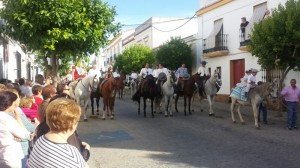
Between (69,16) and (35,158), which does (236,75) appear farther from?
(35,158)

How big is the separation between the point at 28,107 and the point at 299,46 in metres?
10.8

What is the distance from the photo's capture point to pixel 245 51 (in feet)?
69.8

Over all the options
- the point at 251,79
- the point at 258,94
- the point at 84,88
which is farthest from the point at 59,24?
the point at 258,94

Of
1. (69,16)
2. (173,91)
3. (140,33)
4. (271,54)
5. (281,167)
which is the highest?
(140,33)

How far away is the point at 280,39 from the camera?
14234mm

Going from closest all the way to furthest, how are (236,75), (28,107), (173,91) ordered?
(28,107) < (173,91) < (236,75)

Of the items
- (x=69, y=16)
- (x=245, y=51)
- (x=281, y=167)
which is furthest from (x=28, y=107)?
(x=245, y=51)

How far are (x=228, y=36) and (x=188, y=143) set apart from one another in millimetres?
14373

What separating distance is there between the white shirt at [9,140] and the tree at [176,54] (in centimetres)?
2231

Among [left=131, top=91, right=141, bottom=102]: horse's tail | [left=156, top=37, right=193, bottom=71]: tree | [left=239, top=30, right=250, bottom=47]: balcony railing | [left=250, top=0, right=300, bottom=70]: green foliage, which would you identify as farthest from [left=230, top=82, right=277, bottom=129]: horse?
[left=156, top=37, right=193, bottom=71]: tree

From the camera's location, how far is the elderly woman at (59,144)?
311 centimetres

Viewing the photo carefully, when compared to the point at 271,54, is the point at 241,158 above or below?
below

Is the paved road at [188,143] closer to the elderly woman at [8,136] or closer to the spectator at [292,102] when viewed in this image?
the spectator at [292,102]

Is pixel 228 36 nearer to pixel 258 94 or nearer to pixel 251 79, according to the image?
pixel 251 79
